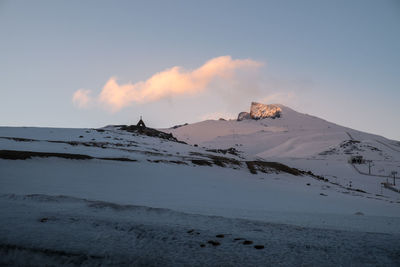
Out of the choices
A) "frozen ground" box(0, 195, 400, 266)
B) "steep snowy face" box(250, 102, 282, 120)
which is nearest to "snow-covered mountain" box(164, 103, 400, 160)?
"steep snowy face" box(250, 102, 282, 120)

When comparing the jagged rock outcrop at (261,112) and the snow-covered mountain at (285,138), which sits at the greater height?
the jagged rock outcrop at (261,112)

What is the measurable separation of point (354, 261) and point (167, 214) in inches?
138

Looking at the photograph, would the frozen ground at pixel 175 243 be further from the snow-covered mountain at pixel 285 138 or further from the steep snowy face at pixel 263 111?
the steep snowy face at pixel 263 111

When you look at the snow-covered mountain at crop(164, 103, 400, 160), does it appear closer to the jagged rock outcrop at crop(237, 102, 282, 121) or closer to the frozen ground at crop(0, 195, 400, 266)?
the jagged rock outcrop at crop(237, 102, 282, 121)

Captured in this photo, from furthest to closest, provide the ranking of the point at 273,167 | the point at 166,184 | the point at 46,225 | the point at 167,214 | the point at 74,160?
1. the point at 273,167
2. the point at 74,160
3. the point at 166,184
4. the point at 167,214
5. the point at 46,225

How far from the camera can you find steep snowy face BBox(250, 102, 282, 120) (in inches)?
6567

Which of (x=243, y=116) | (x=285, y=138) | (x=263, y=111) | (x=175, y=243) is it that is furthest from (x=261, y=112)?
(x=175, y=243)

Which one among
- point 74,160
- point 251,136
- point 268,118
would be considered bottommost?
point 74,160

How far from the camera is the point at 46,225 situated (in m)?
4.27

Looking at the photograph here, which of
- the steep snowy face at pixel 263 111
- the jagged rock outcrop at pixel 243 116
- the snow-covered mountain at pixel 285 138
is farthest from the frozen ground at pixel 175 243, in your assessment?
the jagged rock outcrop at pixel 243 116

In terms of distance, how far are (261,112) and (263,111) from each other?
1.40 m

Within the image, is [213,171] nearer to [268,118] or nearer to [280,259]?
[280,259]

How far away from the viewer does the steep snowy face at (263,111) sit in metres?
167

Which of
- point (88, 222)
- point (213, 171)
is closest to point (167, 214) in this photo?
point (88, 222)
